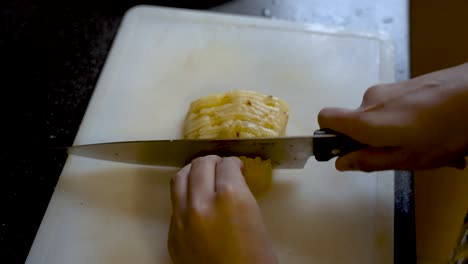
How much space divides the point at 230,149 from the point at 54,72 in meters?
0.65

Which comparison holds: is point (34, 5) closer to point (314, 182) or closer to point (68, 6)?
point (68, 6)

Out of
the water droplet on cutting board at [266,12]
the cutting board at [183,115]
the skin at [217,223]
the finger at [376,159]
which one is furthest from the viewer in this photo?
the water droplet on cutting board at [266,12]

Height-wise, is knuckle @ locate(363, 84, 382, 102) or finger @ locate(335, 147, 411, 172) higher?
knuckle @ locate(363, 84, 382, 102)

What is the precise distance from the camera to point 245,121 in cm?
119

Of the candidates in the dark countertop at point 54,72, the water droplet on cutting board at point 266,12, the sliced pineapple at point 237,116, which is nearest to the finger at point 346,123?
the sliced pineapple at point 237,116

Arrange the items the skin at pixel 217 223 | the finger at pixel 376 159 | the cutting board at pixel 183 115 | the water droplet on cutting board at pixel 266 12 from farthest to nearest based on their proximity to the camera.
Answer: the water droplet on cutting board at pixel 266 12
the cutting board at pixel 183 115
the finger at pixel 376 159
the skin at pixel 217 223

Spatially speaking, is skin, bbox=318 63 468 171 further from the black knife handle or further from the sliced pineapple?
the sliced pineapple

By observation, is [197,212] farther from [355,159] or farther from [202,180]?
[355,159]

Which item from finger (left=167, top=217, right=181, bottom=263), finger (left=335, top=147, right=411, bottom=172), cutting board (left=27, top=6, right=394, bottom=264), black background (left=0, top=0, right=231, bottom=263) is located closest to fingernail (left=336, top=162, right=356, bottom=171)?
finger (left=335, top=147, right=411, bottom=172)

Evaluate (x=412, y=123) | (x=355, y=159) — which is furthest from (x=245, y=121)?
(x=412, y=123)

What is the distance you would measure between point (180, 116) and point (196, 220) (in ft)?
1.44

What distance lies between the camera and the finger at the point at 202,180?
98 cm

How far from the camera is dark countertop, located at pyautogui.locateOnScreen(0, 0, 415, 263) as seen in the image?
3.98ft

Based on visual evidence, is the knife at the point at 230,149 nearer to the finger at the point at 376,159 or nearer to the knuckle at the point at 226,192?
the finger at the point at 376,159
